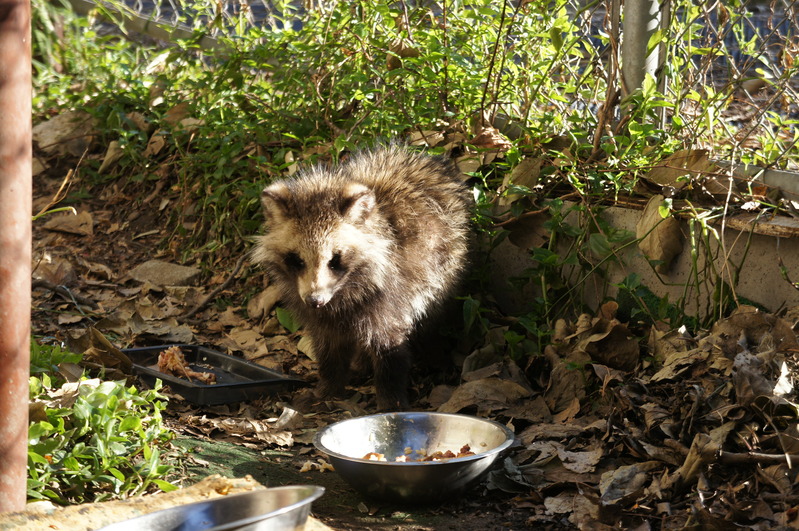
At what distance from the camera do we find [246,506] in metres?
2.31

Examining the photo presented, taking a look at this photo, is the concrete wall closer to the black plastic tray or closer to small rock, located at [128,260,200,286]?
the black plastic tray

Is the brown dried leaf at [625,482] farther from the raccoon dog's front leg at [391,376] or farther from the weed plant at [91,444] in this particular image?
the weed plant at [91,444]

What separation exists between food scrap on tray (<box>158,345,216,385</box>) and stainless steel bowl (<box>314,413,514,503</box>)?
3.77ft

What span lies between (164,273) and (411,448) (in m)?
2.89

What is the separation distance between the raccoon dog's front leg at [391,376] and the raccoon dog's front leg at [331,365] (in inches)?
8.3

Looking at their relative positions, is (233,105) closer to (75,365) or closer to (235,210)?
(235,210)

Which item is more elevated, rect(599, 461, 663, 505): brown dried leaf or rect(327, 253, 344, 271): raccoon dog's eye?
rect(327, 253, 344, 271): raccoon dog's eye

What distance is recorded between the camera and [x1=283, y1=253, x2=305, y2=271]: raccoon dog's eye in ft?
13.7

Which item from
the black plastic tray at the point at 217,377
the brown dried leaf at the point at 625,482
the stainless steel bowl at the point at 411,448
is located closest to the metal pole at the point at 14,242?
the stainless steel bowl at the point at 411,448

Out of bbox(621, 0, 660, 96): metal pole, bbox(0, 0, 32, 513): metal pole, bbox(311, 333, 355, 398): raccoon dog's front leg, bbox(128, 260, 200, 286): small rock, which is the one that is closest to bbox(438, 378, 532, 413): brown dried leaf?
bbox(311, 333, 355, 398): raccoon dog's front leg

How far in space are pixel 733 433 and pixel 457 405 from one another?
4.74 ft

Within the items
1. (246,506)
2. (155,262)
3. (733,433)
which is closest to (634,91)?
(733,433)

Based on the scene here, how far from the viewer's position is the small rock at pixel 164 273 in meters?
5.81

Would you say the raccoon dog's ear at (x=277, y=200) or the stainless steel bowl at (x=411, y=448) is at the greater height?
the raccoon dog's ear at (x=277, y=200)
